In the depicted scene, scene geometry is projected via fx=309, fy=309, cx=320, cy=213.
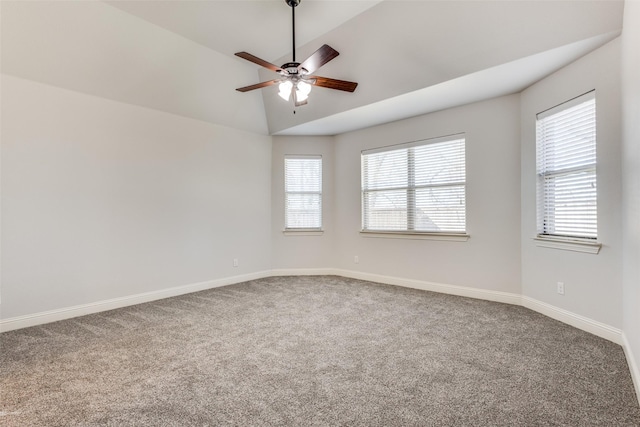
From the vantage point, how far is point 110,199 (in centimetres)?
374

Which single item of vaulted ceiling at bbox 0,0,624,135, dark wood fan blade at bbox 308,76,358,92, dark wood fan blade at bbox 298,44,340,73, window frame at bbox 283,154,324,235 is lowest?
window frame at bbox 283,154,324,235

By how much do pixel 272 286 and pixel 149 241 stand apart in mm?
1841

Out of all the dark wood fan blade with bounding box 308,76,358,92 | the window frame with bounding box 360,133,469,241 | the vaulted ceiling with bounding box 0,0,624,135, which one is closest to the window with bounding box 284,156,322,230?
the window frame with bounding box 360,133,469,241

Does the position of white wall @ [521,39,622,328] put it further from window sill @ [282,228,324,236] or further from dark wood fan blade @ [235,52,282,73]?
window sill @ [282,228,324,236]

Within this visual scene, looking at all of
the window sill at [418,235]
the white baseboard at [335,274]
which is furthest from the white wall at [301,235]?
the window sill at [418,235]

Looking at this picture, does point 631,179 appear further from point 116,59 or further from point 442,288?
point 116,59

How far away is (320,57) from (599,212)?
284 centimetres

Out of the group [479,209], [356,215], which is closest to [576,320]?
[479,209]

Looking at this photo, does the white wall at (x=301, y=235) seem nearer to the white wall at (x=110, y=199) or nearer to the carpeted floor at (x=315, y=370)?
the white wall at (x=110, y=199)

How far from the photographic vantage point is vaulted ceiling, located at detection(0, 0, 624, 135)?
8.93ft

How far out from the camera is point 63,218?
3377mm

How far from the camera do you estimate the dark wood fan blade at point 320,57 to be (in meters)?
2.45

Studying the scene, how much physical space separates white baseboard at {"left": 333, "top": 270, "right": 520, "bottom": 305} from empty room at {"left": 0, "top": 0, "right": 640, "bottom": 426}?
3 centimetres

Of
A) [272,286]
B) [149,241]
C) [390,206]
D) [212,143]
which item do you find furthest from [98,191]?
[390,206]
